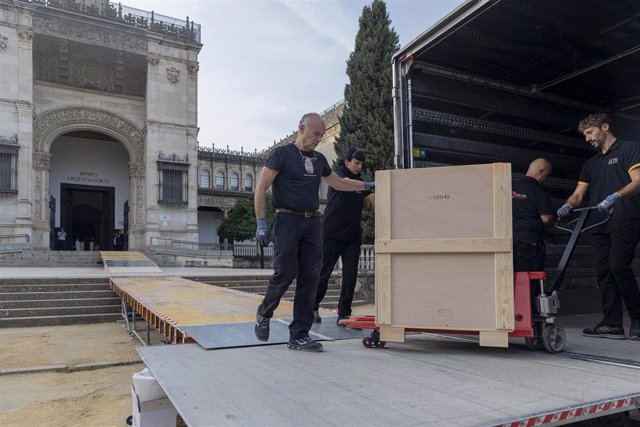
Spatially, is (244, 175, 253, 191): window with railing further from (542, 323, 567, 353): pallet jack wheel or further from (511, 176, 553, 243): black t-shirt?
(542, 323, 567, 353): pallet jack wheel

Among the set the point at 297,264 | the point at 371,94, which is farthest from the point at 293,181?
the point at 371,94

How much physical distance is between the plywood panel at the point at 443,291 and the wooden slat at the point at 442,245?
5cm

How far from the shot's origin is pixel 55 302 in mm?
10344

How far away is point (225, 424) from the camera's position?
1.92 metres

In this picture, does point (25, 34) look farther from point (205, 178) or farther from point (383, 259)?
point (383, 259)

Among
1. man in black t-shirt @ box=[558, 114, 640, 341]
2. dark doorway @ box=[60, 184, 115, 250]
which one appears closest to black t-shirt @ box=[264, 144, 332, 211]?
man in black t-shirt @ box=[558, 114, 640, 341]

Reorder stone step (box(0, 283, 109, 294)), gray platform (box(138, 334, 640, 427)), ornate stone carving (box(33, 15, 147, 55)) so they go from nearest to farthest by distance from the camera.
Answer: gray platform (box(138, 334, 640, 427))
stone step (box(0, 283, 109, 294))
ornate stone carving (box(33, 15, 147, 55))

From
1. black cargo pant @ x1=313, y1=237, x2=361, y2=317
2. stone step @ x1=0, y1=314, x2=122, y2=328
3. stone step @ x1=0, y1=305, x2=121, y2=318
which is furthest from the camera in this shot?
stone step @ x1=0, y1=305, x2=121, y2=318

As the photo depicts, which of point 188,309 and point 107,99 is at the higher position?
point 107,99

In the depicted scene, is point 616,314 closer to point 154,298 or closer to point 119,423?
point 119,423

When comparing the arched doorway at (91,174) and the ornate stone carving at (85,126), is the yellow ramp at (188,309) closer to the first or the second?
the ornate stone carving at (85,126)

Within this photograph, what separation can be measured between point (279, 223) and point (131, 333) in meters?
5.96

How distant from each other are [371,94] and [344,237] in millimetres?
14123

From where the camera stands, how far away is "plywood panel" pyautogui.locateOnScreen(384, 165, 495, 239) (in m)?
3.31
